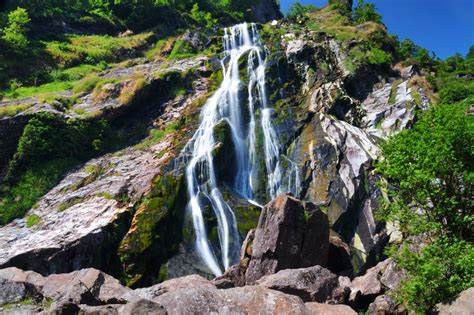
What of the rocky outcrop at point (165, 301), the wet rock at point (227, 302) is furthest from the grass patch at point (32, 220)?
the wet rock at point (227, 302)

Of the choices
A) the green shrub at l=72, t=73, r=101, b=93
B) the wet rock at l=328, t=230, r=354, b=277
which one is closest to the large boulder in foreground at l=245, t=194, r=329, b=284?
the wet rock at l=328, t=230, r=354, b=277

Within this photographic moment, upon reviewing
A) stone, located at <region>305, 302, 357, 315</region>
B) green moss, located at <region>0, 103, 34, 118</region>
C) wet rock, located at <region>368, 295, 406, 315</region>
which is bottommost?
wet rock, located at <region>368, 295, 406, 315</region>

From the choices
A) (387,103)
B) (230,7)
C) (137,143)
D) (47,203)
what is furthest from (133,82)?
(230,7)

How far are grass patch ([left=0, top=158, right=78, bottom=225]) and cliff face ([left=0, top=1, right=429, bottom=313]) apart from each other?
903mm

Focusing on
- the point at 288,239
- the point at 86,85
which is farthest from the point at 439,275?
the point at 86,85

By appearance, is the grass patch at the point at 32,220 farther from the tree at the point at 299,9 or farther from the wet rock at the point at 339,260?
the tree at the point at 299,9

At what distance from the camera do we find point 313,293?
580 inches

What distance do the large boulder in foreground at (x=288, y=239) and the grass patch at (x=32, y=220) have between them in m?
15.0

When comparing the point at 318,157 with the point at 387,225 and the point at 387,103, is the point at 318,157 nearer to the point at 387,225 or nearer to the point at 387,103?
the point at 387,225

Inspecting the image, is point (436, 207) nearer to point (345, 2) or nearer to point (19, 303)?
point (19, 303)

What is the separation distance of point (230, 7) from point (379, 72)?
3940 cm

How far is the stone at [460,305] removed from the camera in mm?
10618

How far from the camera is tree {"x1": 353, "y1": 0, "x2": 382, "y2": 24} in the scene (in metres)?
61.0

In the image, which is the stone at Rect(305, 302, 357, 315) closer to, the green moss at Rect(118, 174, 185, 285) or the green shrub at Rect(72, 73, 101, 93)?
the green moss at Rect(118, 174, 185, 285)
